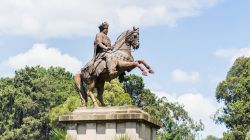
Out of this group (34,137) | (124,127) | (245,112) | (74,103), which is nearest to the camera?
(124,127)

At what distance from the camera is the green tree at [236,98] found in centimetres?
4506

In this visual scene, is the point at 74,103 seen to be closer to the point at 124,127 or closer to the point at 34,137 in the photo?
the point at 34,137

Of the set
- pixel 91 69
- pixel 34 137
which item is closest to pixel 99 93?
pixel 91 69

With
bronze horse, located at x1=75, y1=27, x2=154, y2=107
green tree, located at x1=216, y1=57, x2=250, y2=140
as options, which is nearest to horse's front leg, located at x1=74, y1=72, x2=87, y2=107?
A: bronze horse, located at x1=75, y1=27, x2=154, y2=107

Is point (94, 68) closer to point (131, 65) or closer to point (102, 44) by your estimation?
point (102, 44)

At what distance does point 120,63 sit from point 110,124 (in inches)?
65.8

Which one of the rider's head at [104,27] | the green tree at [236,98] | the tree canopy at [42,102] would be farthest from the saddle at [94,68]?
the tree canopy at [42,102]

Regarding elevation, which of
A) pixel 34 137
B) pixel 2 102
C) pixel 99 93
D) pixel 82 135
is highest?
pixel 2 102

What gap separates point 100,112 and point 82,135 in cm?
78

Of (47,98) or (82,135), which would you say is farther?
(47,98)

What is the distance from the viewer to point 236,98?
51250 millimetres

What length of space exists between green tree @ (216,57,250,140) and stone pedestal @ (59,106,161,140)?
32.1 m

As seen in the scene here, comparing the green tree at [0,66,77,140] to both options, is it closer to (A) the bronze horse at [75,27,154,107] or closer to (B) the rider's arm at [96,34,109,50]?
(A) the bronze horse at [75,27,154,107]

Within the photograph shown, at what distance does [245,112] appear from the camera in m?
45.0
